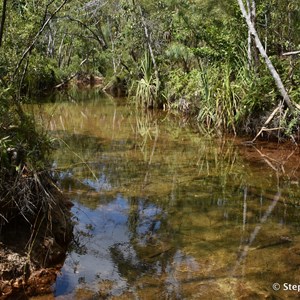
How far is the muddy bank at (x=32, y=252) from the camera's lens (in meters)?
3.81

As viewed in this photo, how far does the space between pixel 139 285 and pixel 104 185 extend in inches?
120

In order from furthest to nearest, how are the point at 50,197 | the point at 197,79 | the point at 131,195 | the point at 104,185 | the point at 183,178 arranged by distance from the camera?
the point at 197,79
the point at 183,178
the point at 104,185
the point at 131,195
the point at 50,197

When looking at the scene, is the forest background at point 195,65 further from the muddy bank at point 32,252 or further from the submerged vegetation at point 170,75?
the muddy bank at point 32,252

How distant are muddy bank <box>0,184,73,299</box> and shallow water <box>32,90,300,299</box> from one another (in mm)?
134

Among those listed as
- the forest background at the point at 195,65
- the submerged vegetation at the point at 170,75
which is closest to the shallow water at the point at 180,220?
the submerged vegetation at the point at 170,75

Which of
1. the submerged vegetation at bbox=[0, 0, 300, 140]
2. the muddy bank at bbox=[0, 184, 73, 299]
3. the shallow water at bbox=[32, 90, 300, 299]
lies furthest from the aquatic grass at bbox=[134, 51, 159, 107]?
the muddy bank at bbox=[0, 184, 73, 299]

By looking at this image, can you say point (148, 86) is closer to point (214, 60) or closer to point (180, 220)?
point (214, 60)

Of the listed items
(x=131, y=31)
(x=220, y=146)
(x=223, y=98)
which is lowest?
(x=220, y=146)

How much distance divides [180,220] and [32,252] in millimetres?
2023

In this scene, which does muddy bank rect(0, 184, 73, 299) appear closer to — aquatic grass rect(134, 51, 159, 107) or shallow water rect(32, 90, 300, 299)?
shallow water rect(32, 90, 300, 299)

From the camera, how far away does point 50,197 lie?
4430 mm

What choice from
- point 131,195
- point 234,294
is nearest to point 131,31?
point 131,195

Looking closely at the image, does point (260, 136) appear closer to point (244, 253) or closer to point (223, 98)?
point (223, 98)

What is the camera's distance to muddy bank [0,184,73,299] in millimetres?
3814
